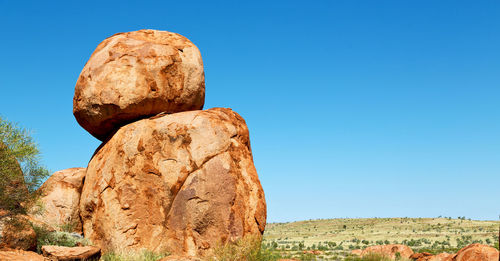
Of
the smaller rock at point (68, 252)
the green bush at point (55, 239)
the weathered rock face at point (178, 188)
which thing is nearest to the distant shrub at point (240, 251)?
the weathered rock face at point (178, 188)

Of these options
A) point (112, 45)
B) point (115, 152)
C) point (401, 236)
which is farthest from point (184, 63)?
point (401, 236)

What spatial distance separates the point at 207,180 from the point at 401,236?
43.0 m

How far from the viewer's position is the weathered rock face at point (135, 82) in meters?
18.1

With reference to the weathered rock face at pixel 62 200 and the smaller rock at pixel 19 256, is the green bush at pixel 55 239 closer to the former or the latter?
the weathered rock face at pixel 62 200

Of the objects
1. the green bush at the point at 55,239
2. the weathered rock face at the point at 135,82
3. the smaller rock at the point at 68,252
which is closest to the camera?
the smaller rock at the point at 68,252

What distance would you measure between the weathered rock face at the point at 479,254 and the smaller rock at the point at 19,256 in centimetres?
1456

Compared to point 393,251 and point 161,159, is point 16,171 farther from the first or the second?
point 393,251

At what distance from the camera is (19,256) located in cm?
1543

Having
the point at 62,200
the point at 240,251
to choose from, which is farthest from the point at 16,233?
the point at 240,251

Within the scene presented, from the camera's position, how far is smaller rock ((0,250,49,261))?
49.1 feet

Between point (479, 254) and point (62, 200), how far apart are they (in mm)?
15693

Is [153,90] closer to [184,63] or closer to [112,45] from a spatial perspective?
[184,63]

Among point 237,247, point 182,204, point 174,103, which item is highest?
point 174,103

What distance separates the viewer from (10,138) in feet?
56.3
